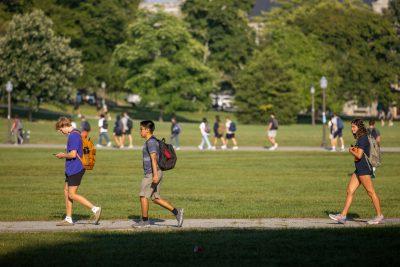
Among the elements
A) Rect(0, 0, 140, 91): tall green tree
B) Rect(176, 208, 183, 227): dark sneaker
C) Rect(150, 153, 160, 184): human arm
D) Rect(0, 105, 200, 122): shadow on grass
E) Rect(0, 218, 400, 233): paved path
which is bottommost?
Rect(0, 218, 400, 233): paved path

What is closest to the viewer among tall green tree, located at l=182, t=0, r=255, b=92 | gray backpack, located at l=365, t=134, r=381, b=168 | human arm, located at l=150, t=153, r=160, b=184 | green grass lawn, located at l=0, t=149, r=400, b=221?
human arm, located at l=150, t=153, r=160, b=184

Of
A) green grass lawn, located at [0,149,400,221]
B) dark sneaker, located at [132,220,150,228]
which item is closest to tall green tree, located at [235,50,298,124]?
green grass lawn, located at [0,149,400,221]

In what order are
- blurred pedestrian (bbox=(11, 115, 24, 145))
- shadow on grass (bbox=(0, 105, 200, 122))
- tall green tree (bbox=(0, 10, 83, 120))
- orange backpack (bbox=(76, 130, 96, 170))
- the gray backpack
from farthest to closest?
shadow on grass (bbox=(0, 105, 200, 122))
tall green tree (bbox=(0, 10, 83, 120))
blurred pedestrian (bbox=(11, 115, 24, 145))
the gray backpack
orange backpack (bbox=(76, 130, 96, 170))

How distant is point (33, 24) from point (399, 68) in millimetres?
42445

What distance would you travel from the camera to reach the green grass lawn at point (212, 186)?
60.8 feet

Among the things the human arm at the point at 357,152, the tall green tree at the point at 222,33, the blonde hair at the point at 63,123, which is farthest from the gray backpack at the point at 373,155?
the tall green tree at the point at 222,33

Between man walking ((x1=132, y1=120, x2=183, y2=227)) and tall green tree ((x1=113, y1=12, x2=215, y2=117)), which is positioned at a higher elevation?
tall green tree ((x1=113, y1=12, x2=215, y2=117))

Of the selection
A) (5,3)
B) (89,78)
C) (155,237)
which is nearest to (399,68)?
(89,78)

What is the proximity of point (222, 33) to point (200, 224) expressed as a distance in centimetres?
9409

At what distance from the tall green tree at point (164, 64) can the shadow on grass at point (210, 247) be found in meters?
73.0

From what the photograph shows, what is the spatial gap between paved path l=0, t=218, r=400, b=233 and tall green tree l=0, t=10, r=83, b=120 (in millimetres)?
57655

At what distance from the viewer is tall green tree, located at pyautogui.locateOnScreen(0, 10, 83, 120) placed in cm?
7312

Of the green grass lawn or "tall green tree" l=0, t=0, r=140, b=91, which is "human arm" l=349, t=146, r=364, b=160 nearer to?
the green grass lawn

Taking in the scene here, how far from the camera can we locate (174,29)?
88312 millimetres
